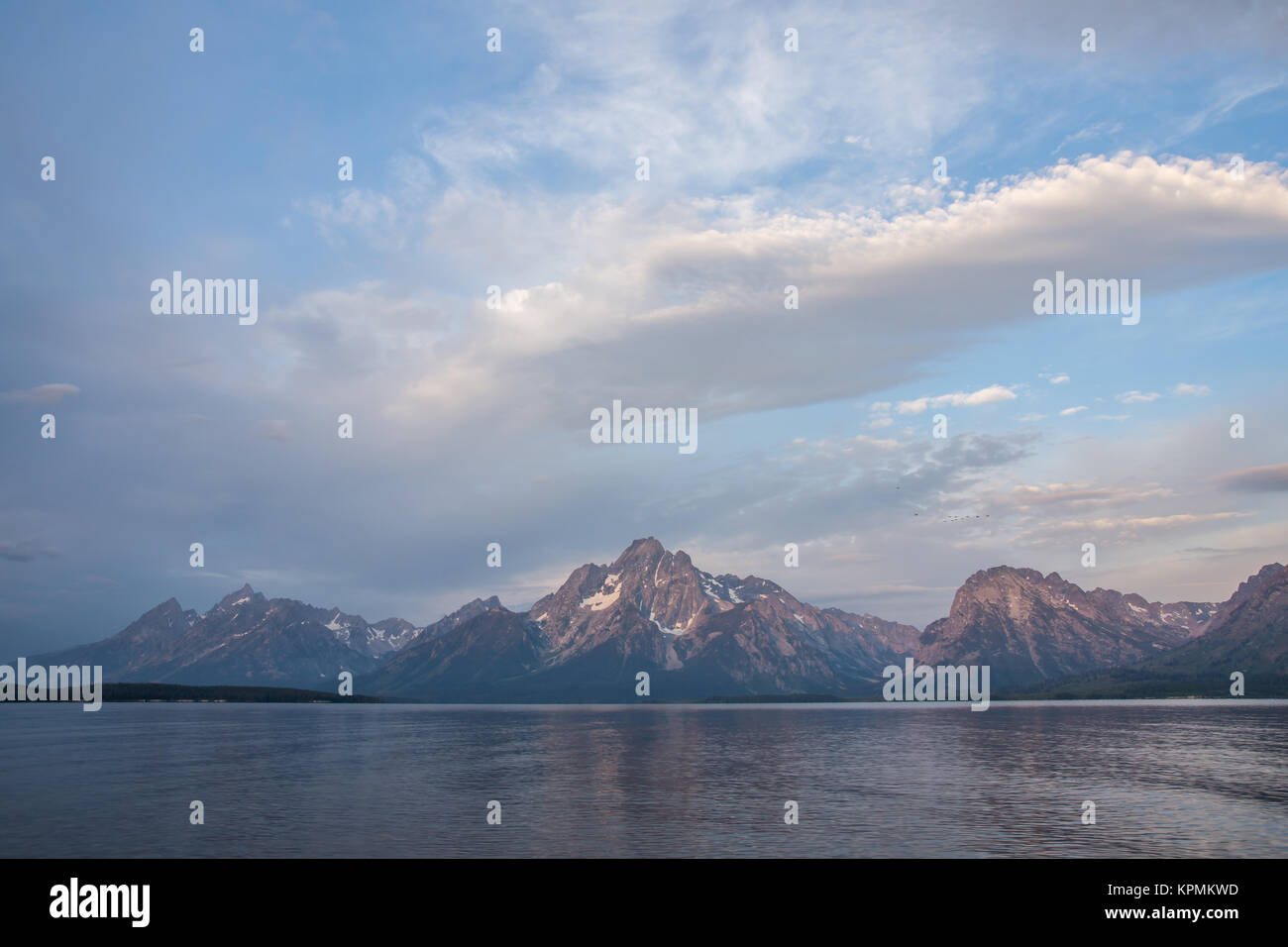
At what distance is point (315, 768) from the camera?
448 ft

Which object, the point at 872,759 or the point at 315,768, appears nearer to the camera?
the point at 315,768

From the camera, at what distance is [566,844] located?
70.9 m

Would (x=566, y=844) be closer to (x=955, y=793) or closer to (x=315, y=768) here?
(x=955, y=793)
